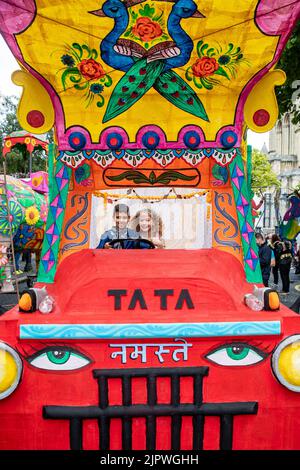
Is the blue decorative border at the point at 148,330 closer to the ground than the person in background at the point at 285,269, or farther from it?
farther from it

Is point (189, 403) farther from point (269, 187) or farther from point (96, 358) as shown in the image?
point (269, 187)

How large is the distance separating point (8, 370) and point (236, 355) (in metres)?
1.32

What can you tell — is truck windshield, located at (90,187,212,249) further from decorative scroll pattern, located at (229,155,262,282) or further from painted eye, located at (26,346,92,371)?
painted eye, located at (26,346,92,371)

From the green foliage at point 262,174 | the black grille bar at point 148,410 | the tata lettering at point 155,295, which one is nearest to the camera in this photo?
the black grille bar at point 148,410

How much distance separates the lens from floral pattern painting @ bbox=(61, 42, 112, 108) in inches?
133

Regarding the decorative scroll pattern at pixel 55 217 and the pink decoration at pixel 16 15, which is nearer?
the pink decoration at pixel 16 15

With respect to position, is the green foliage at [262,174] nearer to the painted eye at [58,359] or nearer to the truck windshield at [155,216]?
the truck windshield at [155,216]

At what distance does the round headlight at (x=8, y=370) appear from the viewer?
2791mm

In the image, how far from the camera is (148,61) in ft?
11.1

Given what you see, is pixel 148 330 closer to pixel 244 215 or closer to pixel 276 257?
pixel 244 215

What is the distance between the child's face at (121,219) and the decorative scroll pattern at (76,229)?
1.04 feet

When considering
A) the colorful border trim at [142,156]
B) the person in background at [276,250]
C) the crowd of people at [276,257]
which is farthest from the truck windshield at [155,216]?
the person in background at [276,250]

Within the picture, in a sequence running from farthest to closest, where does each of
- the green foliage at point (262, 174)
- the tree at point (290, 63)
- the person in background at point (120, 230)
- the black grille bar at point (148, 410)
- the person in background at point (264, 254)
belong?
the green foliage at point (262, 174), the person in background at point (264, 254), the tree at point (290, 63), the person in background at point (120, 230), the black grille bar at point (148, 410)
